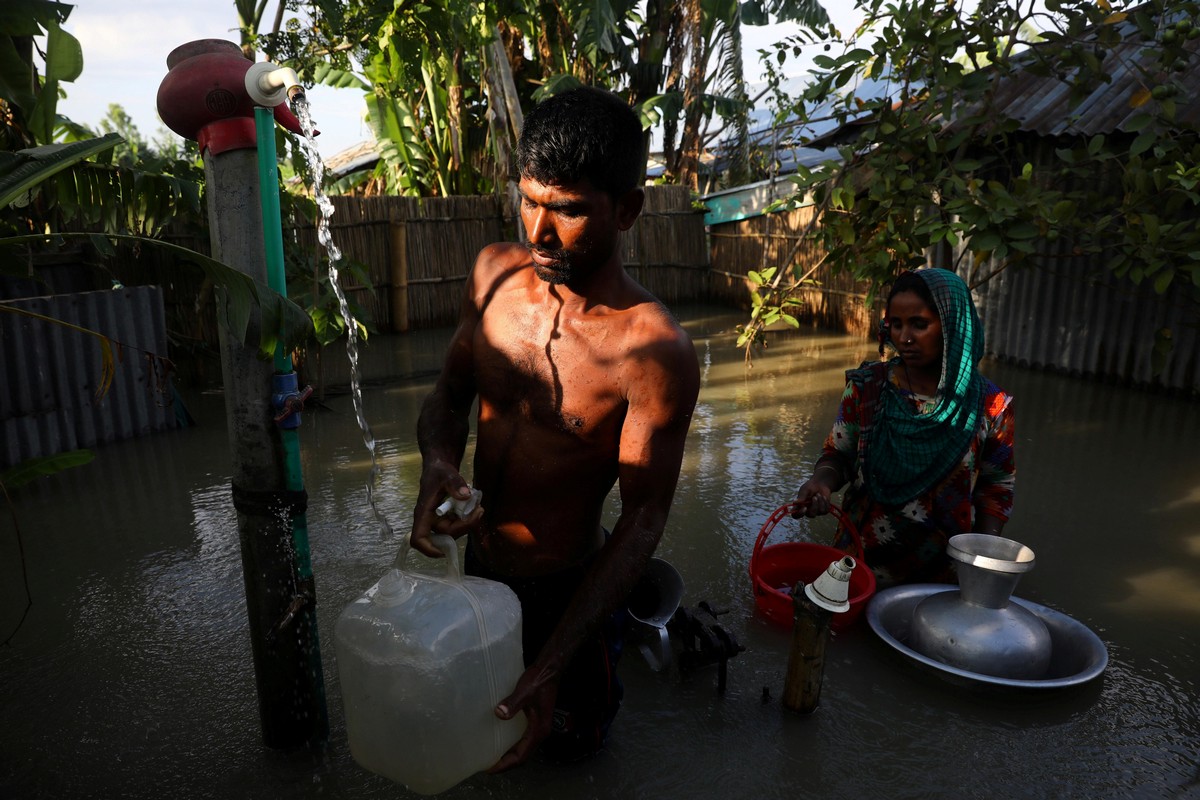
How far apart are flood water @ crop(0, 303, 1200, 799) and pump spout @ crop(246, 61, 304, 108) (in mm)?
1879

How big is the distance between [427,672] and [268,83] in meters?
1.36

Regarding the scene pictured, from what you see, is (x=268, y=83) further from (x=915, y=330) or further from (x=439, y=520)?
(x=915, y=330)

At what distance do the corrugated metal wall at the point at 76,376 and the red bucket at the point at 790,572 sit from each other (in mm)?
3449

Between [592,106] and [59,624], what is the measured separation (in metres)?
3.15

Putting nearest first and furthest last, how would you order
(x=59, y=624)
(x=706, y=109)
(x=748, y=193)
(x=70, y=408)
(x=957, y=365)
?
(x=957, y=365) → (x=59, y=624) → (x=70, y=408) → (x=748, y=193) → (x=706, y=109)

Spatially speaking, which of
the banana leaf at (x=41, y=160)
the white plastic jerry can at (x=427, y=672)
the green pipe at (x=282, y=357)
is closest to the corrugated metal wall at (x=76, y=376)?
the banana leaf at (x=41, y=160)

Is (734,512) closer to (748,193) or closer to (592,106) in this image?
(592,106)

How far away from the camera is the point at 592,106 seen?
1.86m

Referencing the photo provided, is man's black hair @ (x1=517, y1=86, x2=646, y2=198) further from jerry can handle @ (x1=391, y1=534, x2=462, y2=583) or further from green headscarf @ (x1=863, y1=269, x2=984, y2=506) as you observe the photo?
green headscarf @ (x1=863, y1=269, x2=984, y2=506)

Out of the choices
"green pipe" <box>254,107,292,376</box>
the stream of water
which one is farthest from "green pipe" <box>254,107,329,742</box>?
the stream of water

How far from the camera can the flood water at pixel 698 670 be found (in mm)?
2533

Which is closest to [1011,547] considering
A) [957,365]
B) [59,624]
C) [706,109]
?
[957,365]

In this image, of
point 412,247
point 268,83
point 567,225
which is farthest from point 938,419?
point 412,247

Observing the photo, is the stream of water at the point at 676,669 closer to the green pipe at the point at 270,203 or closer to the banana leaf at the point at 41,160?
the green pipe at the point at 270,203
